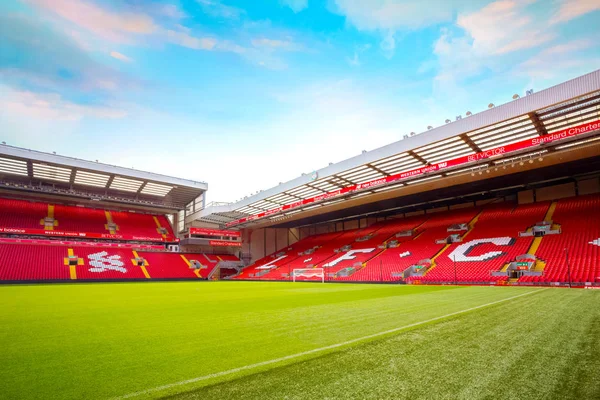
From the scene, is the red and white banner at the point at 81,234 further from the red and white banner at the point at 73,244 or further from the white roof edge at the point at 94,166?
the white roof edge at the point at 94,166

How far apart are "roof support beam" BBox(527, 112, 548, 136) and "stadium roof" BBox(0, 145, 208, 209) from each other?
31804 millimetres

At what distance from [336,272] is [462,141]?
14.9 meters

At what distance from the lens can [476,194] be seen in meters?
27.6

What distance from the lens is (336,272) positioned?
27.6 meters

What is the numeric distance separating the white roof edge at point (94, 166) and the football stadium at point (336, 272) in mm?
148

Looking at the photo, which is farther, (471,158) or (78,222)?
(78,222)

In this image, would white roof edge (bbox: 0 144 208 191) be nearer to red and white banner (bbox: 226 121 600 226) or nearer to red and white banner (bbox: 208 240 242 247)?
red and white banner (bbox: 208 240 242 247)

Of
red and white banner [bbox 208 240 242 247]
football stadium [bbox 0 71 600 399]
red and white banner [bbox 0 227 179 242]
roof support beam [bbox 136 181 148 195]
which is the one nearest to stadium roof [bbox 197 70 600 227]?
football stadium [bbox 0 71 600 399]

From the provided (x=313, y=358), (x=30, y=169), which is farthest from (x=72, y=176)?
(x=313, y=358)

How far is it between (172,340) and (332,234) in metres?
35.8

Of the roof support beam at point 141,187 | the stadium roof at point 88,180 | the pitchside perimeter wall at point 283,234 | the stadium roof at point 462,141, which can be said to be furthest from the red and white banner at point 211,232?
the stadium roof at point 462,141

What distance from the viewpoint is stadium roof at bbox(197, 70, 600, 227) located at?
45.9 ft

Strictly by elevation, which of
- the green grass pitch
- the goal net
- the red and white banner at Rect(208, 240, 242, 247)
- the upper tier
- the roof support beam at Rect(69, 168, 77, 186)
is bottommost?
the goal net

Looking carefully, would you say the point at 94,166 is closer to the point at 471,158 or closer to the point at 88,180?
the point at 88,180
